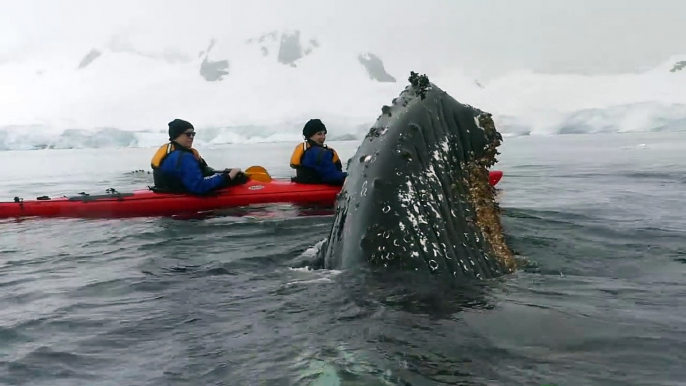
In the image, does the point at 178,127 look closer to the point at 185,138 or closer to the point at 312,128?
the point at 185,138

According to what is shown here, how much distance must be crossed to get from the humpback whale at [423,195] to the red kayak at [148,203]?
730 cm

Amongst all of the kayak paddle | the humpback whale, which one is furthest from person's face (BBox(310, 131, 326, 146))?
the humpback whale

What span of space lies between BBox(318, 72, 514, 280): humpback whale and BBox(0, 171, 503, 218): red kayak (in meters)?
7.30

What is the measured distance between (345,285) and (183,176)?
305 inches

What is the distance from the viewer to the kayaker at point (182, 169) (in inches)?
428

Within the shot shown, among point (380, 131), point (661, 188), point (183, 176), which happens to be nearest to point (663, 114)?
point (661, 188)

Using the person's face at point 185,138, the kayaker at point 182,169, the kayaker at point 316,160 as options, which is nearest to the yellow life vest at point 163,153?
the kayaker at point 182,169

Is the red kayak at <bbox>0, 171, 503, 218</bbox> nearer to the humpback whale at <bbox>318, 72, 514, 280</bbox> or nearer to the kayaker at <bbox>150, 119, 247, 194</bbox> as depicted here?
the kayaker at <bbox>150, 119, 247, 194</bbox>

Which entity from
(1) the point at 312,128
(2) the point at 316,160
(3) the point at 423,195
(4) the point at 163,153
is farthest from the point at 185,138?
(3) the point at 423,195

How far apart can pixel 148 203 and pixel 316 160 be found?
10.2ft

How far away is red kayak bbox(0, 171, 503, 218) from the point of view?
1133 cm

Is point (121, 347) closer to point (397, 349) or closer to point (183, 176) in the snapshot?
point (397, 349)

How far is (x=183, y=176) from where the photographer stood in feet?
37.1

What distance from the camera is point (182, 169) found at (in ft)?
37.0
